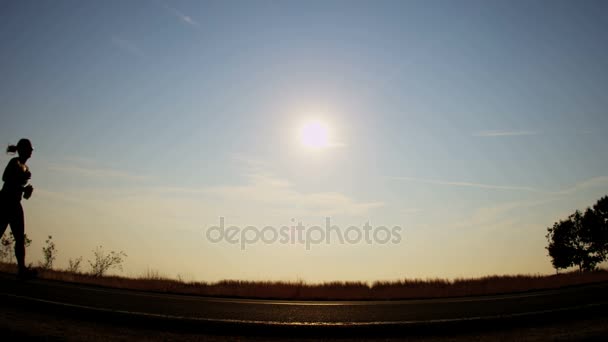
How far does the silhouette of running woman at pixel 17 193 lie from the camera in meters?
6.57

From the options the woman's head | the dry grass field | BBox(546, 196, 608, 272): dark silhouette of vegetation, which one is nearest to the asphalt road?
the woman's head

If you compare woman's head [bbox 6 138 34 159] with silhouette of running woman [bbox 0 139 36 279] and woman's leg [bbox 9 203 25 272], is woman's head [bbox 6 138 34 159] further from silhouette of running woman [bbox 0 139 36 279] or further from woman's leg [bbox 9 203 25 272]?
woman's leg [bbox 9 203 25 272]

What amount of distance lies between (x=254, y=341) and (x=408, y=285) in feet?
46.2

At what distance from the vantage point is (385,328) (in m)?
4.70

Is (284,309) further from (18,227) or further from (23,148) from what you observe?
(23,148)

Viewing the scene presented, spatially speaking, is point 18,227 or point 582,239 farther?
point 582,239

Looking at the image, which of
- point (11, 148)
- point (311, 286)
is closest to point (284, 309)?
point (11, 148)

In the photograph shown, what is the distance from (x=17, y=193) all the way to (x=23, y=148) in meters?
0.91

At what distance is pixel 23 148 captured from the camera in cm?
692

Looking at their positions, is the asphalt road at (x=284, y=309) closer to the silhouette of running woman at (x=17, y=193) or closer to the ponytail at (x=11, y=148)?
the silhouette of running woman at (x=17, y=193)

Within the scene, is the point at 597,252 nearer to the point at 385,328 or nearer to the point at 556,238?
the point at 556,238

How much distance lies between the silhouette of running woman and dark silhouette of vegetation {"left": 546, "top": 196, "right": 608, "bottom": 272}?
172 feet

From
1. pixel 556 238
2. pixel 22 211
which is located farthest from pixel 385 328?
pixel 556 238

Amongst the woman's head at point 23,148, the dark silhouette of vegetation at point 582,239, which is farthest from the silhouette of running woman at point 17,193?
the dark silhouette of vegetation at point 582,239
